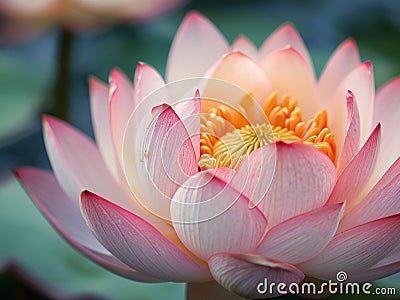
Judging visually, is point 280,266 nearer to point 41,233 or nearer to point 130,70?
point 41,233

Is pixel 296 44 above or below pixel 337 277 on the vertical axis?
above

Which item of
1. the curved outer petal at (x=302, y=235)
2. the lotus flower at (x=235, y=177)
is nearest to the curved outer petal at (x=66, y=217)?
the lotus flower at (x=235, y=177)

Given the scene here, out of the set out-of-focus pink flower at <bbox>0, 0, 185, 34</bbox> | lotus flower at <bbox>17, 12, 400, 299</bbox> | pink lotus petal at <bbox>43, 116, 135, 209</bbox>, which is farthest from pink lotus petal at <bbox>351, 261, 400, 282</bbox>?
out-of-focus pink flower at <bbox>0, 0, 185, 34</bbox>

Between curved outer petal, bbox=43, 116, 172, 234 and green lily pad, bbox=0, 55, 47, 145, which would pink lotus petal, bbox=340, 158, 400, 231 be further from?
green lily pad, bbox=0, 55, 47, 145

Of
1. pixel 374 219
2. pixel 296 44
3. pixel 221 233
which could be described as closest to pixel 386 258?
pixel 374 219

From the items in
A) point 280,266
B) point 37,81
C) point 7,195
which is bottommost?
point 280,266

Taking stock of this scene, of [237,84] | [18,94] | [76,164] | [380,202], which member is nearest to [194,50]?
[237,84]
